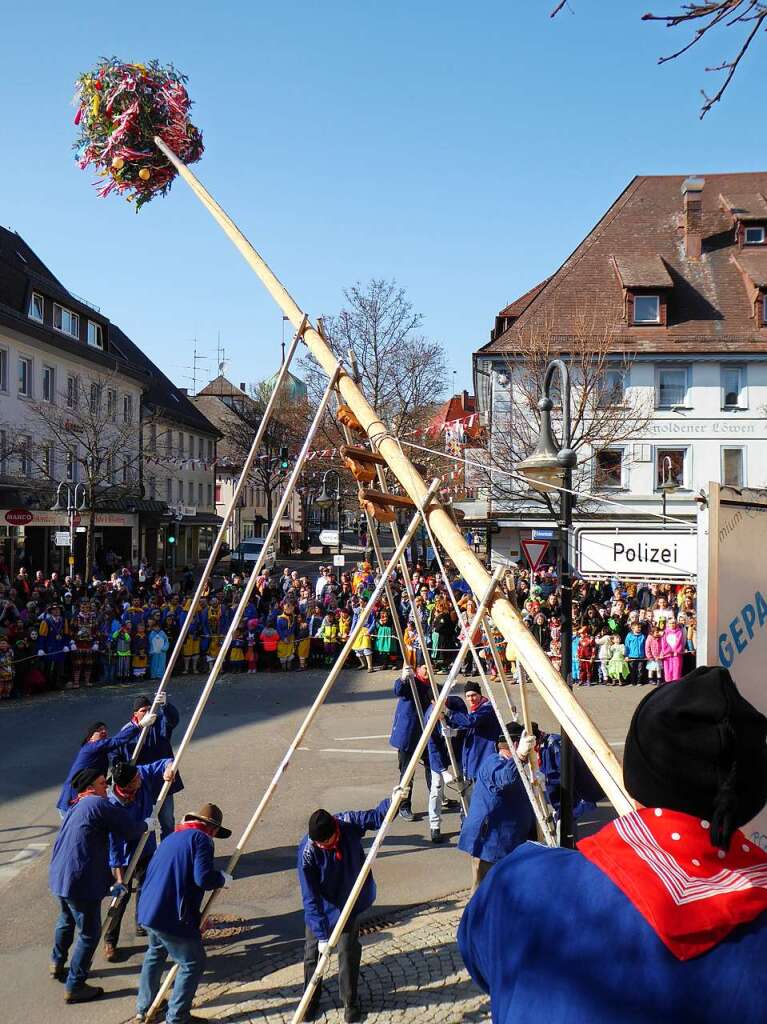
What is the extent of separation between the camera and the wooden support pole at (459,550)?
3.38 m

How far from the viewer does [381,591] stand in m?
5.77

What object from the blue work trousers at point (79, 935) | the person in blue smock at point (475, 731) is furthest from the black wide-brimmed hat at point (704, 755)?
the person in blue smock at point (475, 731)

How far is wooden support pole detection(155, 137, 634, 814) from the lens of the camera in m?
3.38

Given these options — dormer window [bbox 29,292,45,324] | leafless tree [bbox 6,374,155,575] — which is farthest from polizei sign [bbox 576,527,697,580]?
dormer window [bbox 29,292,45,324]

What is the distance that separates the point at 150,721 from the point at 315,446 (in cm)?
3447

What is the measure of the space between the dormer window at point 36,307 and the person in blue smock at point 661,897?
116 ft

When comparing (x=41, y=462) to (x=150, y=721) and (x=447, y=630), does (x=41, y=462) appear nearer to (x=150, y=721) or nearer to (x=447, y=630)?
(x=447, y=630)

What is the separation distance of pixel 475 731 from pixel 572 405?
702 inches

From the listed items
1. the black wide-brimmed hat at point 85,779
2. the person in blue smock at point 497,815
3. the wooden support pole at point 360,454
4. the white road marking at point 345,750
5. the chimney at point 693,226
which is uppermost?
the chimney at point 693,226

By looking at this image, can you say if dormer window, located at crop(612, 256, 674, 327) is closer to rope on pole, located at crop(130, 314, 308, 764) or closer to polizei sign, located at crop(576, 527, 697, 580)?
rope on pole, located at crop(130, 314, 308, 764)

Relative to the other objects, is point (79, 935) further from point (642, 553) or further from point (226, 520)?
point (642, 553)

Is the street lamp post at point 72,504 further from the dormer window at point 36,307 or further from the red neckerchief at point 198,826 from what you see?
the red neckerchief at point 198,826

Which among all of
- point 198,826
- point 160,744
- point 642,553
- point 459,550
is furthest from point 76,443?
point 642,553

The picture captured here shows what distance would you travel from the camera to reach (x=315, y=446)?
4156cm
